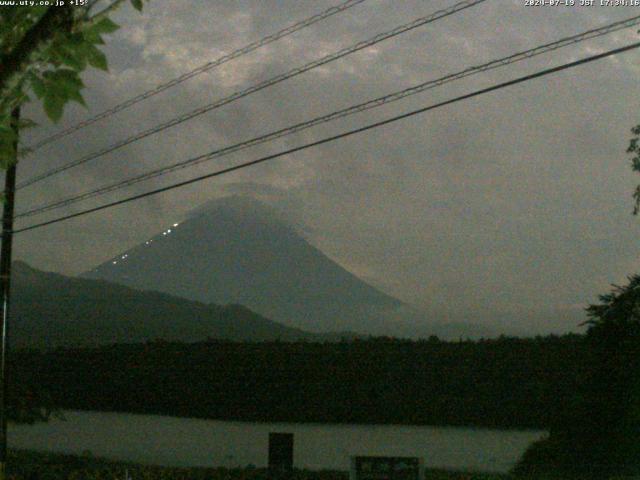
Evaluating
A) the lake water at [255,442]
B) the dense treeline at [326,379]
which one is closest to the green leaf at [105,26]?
the lake water at [255,442]

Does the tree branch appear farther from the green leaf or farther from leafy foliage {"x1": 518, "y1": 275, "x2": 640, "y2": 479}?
leafy foliage {"x1": 518, "y1": 275, "x2": 640, "y2": 479}

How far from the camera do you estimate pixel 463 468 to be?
17703 millimetres

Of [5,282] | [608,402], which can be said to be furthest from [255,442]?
[608,402]

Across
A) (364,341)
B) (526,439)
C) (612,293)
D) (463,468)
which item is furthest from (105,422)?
(612,293)

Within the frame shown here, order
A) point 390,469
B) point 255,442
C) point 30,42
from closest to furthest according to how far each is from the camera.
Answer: point 30,42
point 390,469
point 255,442

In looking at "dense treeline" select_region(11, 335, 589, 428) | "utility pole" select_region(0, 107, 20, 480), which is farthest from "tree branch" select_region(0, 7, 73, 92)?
"dense treeline" select_region(11, 335, 589, 428)

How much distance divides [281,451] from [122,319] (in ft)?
241

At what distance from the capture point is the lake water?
19.9 metres

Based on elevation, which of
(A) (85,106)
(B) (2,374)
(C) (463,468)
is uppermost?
(A) (85,106)

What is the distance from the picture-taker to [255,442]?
24.5 meters

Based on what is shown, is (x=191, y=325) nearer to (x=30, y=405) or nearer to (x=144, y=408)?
(x=144, y=408)

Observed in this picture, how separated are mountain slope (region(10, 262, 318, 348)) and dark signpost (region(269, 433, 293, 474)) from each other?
49.2m

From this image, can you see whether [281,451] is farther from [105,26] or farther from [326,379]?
[326,379]

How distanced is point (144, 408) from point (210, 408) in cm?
343
